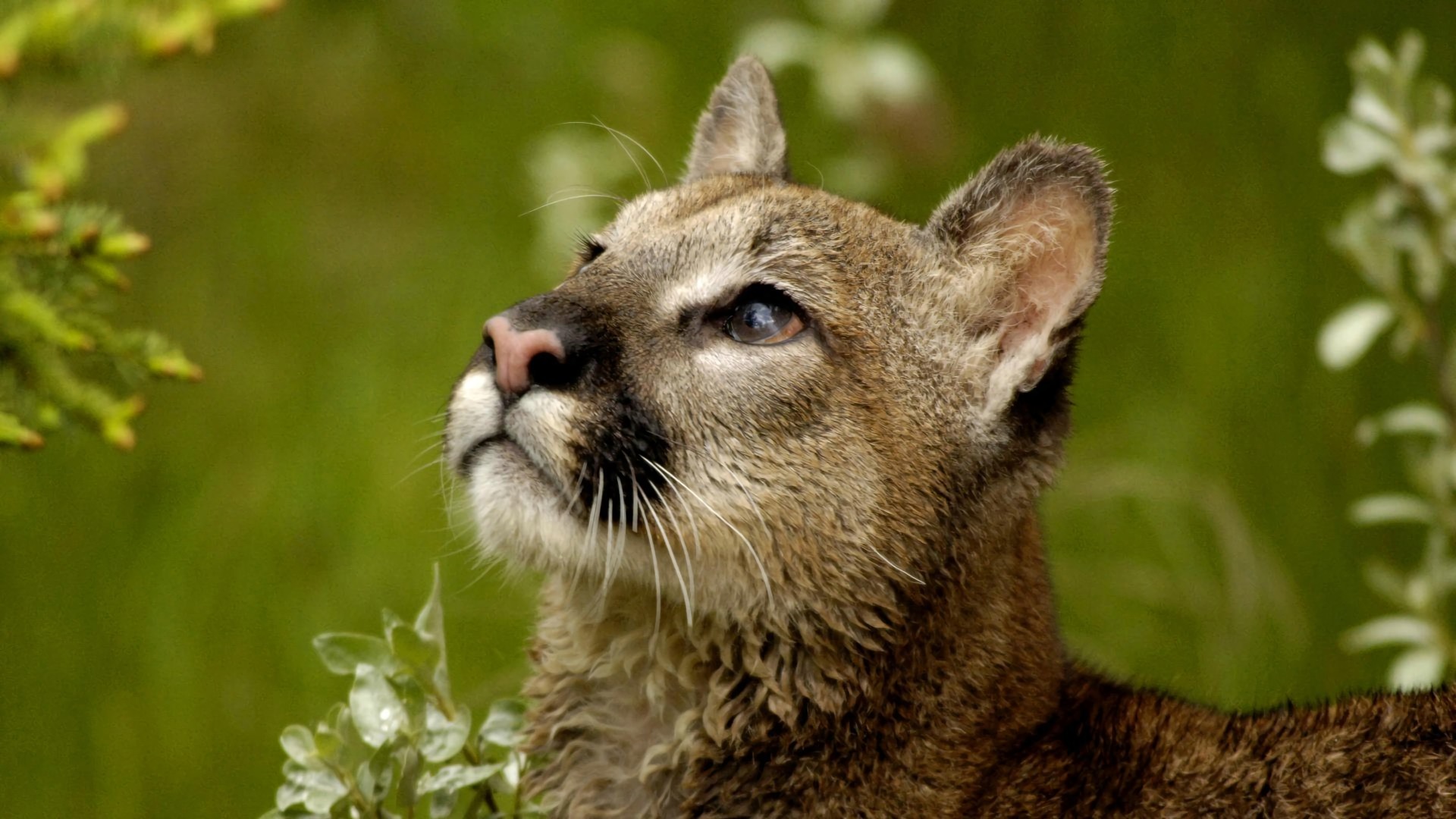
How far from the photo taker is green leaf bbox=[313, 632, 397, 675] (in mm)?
3209

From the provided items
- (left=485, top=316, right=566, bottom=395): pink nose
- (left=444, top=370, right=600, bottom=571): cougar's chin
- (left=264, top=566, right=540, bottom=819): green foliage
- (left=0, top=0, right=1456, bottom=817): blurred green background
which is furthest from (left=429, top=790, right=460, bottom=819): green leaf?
(left=0, top=0, right=1456, bottom=817): blurred green background

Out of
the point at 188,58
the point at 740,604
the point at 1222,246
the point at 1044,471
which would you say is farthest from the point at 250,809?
the point at 1222,246

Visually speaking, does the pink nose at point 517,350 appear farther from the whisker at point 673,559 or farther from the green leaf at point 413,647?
the green leaf at point 413,647

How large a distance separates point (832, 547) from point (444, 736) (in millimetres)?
860

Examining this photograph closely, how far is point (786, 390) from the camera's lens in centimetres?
336

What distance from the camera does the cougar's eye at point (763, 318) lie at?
137 inches

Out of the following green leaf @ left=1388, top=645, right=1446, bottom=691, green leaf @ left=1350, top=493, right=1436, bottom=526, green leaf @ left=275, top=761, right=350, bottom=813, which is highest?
green leaf @ left=1350, top=493, right=1436, bottom=526

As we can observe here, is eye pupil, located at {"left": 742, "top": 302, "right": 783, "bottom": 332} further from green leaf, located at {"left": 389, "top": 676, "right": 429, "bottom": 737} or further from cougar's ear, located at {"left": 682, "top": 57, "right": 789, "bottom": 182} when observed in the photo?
green leaf, located at {"left": 389, "top": 676, "right": 429, "bottom": 737}

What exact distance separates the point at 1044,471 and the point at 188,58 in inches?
205

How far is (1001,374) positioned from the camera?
11.5 ft

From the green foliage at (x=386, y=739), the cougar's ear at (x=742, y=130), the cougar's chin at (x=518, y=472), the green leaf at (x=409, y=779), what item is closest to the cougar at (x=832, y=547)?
the cougar's chin at (x=518, y=472)

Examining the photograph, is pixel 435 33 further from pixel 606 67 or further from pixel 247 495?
pixel 247 495

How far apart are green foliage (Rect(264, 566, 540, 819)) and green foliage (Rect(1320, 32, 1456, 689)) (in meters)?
2.73

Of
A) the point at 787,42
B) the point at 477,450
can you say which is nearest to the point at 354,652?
the point at 477,450
